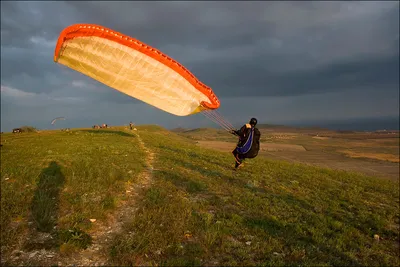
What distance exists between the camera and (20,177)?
15.3 m

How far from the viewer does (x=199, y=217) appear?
34.8 ft

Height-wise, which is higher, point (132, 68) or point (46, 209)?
point (132, 68)

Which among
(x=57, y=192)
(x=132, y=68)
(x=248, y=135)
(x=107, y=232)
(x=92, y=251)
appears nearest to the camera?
(x=92, y=251)

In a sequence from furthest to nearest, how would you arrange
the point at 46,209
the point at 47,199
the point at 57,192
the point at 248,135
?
the point at 248,135
the point at 57,192
the point at 47,199
the point at 46,209

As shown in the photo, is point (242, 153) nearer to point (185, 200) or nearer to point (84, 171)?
point (185, 200)

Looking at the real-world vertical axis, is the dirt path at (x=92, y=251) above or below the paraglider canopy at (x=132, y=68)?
below

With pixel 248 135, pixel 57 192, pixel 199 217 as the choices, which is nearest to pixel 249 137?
pixel 248 135

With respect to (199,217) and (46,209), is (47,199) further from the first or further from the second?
(199,217)

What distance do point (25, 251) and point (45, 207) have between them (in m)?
3.33

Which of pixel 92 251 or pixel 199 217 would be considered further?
pixel 199 217

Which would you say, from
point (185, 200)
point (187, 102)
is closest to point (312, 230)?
point (185, 200)

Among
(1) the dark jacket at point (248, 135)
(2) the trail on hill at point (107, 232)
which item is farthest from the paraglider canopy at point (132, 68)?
(2) the trail on hill at point (107, 232)

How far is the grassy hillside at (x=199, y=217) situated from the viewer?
8148 millimetres

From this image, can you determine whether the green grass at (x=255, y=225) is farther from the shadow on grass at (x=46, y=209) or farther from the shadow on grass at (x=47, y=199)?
the shadow on grass at (x=47, y=199)
